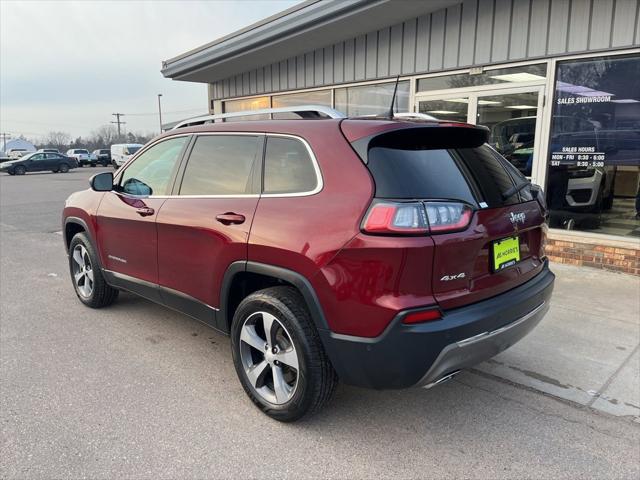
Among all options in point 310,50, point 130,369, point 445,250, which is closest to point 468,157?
point 445,250

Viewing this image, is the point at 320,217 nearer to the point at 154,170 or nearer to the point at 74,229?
the point at 154,170

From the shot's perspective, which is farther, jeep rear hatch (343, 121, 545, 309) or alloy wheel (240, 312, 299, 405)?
alloy wheel (240, 312, 299, 405)

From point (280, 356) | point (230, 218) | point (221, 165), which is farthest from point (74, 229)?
point (280, 356)

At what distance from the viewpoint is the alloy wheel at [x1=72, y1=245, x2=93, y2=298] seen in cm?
482

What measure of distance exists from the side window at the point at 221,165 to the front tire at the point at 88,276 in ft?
5.52

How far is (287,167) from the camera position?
288 cm

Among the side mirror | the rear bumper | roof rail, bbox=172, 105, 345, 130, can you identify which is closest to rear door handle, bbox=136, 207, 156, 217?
the side mirror

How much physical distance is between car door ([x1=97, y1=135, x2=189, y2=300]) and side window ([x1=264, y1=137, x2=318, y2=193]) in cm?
104

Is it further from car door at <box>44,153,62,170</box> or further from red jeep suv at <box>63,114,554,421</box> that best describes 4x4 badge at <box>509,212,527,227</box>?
car door at <box>44,153,62,170</box>

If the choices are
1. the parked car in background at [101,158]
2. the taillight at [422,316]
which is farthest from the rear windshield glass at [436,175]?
the parked car in background at [101,158]

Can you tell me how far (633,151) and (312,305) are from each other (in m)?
5.11

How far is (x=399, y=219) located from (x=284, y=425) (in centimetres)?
146

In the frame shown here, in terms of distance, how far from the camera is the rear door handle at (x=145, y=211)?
3.74 meters

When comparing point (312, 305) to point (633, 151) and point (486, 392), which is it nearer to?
point (486, 392)
